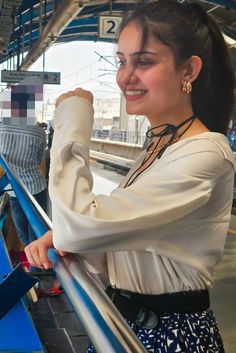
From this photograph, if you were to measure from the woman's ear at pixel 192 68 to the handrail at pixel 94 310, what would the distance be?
18.9 inches

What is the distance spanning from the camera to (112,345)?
0.70 m

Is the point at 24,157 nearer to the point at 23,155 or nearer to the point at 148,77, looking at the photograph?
the point at 23,155

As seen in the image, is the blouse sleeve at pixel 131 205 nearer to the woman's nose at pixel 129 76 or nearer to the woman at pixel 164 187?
the woman at pixel 164 187

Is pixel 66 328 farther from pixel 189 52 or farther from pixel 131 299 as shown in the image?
pixel 189 52

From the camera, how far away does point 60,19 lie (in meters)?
7.91

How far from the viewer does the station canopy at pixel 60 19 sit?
7.66 meters

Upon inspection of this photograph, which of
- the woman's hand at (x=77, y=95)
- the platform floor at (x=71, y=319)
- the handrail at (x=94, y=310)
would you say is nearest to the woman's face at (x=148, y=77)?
the woman's hand at (x=77, y=95)

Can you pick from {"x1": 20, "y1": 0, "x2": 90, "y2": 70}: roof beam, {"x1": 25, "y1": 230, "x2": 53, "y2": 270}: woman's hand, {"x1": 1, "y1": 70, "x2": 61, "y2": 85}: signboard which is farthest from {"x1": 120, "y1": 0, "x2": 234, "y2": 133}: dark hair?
{"x1": 1, "y1": 70, "x2": 61, "y2": 85}: signboard

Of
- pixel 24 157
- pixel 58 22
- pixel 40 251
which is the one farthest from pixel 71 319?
pixel 58 22

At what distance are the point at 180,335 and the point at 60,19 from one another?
25.0 ft

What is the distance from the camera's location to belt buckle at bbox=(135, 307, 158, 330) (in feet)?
Answer: 3.37

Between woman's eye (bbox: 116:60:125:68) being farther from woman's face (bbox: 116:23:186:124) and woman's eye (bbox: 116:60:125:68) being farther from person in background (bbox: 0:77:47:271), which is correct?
person in background (bbox: 0:77:47:271)

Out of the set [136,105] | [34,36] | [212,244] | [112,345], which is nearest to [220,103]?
[136,105]

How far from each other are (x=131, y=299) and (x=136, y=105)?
1.43 ft
